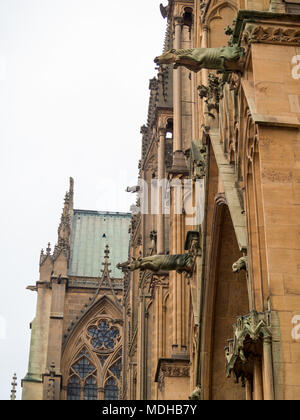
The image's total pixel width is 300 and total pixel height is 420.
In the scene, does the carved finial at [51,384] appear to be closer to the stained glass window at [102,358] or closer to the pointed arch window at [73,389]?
the pointed arch window at [73,389]

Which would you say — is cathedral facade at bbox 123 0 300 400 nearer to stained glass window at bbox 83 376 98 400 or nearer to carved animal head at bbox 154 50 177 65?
carved animal head at bbox 154 50 177 65

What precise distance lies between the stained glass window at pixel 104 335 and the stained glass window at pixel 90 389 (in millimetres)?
2191

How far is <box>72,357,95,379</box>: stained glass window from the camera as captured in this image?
57.8 meters

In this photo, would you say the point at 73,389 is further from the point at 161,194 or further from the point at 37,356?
the point at 161,194

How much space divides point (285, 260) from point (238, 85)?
3.78 m

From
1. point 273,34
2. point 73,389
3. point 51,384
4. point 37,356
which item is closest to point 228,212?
point 273,34

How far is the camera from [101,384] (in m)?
57.3

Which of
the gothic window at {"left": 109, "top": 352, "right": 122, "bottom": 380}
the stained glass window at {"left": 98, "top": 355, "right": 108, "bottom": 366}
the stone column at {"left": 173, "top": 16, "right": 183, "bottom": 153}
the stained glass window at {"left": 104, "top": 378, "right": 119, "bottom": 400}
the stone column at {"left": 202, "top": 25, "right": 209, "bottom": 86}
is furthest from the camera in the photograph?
the stained glass window at {"left": 98, "top": 355, "right": 108, "bottom": 366}

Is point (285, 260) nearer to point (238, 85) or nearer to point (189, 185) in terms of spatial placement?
point (238, 85)

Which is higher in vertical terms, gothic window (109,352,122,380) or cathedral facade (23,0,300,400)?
gothic window (109,352,122,380)

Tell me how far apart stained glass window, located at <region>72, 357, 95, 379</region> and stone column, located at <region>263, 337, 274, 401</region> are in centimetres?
4637

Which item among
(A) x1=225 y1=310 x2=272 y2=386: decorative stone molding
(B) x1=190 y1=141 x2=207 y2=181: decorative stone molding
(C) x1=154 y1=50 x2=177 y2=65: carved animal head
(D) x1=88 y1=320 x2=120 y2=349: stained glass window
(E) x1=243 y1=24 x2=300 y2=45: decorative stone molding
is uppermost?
(D) x1=88 y1=320 x2=120 y2=349: stained glass window

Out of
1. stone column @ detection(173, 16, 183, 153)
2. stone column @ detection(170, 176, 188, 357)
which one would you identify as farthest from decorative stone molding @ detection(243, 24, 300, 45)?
stone column @ detection(173, 16, 183, 153)
